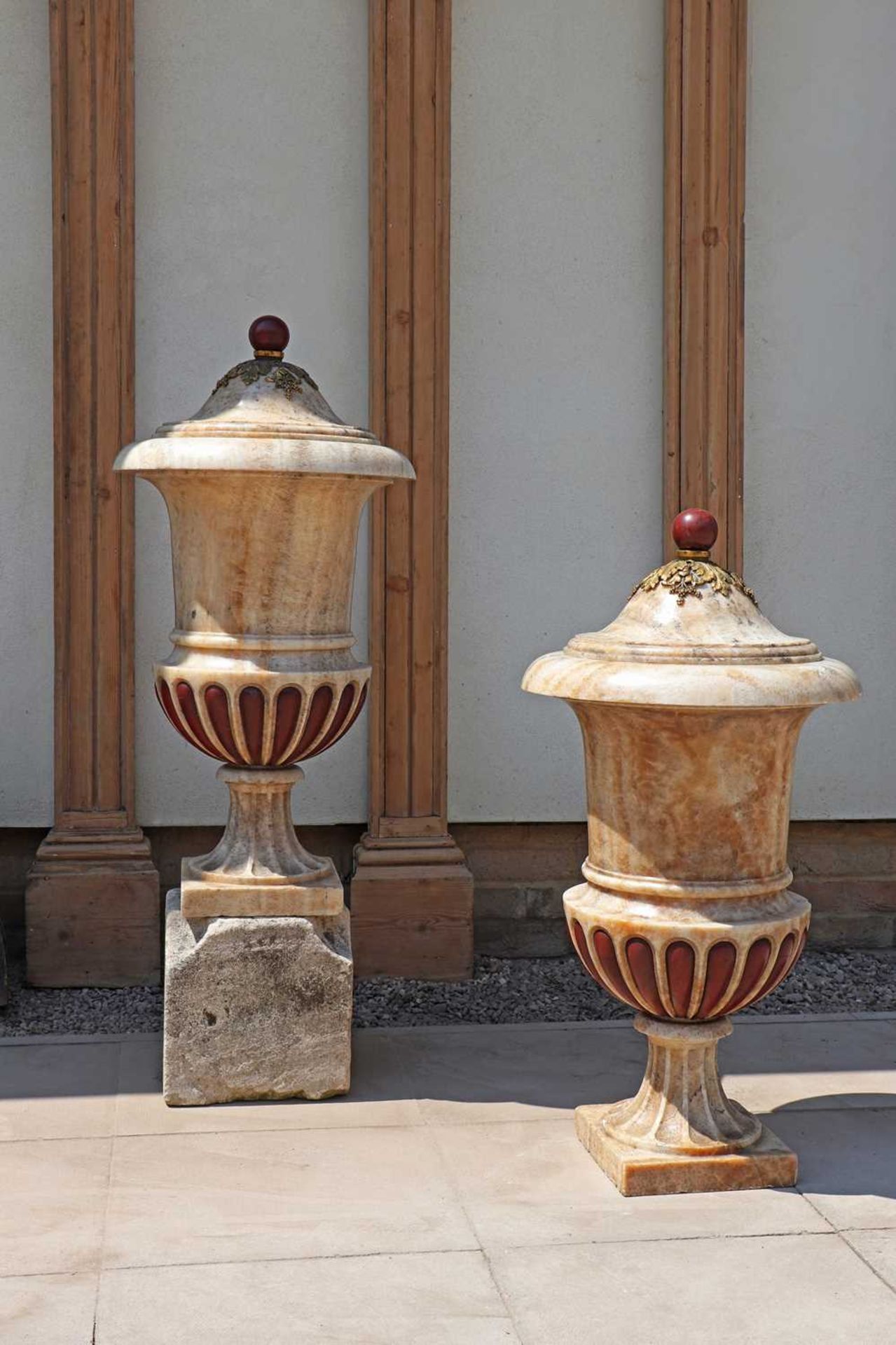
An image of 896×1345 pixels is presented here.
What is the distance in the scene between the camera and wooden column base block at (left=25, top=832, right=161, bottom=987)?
5.29 metres

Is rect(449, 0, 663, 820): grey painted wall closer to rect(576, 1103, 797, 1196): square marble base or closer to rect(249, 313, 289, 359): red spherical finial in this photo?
rect(249, 313, 289, 359): red spherical finial

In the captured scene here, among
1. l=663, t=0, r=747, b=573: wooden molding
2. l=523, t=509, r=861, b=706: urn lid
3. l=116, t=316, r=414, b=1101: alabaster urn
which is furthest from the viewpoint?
l=663, t=0, r=747, b=573: wooden molding

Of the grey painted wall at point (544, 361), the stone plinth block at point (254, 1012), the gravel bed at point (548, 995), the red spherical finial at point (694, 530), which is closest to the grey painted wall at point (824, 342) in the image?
the grey painted wall at point (544, 361)

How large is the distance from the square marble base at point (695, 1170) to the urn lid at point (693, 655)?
106 centimetres

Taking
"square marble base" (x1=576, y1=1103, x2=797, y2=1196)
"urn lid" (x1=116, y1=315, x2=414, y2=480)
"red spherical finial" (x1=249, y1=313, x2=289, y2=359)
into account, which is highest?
"red spherical finial" (x1=249, y1=313, x2=289, y2=359)

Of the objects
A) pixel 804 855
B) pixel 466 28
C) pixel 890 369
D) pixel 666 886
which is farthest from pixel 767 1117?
pixel 466 28

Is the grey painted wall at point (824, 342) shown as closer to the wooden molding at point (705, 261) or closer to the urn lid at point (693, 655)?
the wooden molding at point (705, 261)

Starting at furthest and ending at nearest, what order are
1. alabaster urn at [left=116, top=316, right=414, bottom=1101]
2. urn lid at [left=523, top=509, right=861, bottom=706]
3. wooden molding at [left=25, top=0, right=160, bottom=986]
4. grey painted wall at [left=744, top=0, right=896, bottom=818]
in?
grey painted wall at [left=744, top=0, right=896, bottom=818] → wooden molding at [left=25, top=0, right=160, bottom=986] → alabaster urn at [left=116, top=316, right=414, bottom=1101] → urn lid at [left=523, top=509, right=861, bottom=706]

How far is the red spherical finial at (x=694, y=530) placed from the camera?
3584mm

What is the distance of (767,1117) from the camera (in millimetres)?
4098

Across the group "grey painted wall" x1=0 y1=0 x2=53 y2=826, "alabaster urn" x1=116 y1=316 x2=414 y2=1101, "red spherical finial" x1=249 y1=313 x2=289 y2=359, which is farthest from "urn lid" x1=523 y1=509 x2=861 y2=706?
"grey painted wall" x1=0 y1=0 x2=53 y2=826

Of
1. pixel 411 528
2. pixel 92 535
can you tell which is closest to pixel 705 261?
pixel 411 528

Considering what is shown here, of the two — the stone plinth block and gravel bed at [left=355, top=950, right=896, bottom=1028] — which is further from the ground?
the stone plinth block

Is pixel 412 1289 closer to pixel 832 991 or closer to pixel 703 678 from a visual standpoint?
pixel 703 678
